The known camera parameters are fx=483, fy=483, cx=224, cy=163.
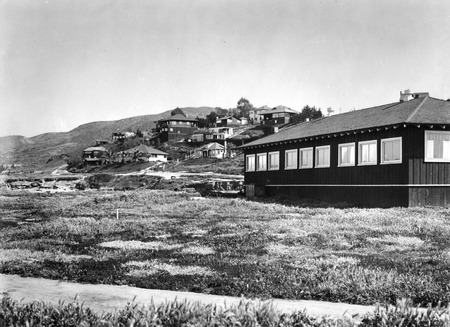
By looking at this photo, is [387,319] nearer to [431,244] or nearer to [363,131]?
[431,244]

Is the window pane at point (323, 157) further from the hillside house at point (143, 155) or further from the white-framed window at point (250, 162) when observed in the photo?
the hillside house at point (143, 155)

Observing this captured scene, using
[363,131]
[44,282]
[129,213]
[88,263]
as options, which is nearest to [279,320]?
[44,282]

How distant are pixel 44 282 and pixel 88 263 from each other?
1657 mm

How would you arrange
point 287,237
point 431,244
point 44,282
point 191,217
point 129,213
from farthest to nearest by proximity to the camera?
1. point 129,213
2. point 191,217
3. point 287,237
4. point 431,244
5. point 44,282

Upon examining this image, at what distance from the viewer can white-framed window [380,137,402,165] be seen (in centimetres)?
2462

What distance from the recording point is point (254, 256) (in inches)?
429

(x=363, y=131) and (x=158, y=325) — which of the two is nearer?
(x=158, y=325)

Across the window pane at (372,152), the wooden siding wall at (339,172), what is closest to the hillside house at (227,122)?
the wooden siding wall at (339,172)

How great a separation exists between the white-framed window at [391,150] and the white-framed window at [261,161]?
44.1ft

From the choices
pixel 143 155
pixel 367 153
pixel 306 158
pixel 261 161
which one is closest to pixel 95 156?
pixel 143 155

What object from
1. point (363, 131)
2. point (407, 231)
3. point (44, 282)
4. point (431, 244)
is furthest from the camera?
point (363, 131)

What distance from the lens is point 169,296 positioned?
721 centimetres

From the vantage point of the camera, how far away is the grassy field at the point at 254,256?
7.74 m

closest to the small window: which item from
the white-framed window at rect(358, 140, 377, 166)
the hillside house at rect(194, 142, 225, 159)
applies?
the white-framed window at rect(358, 140, 377, 166)
